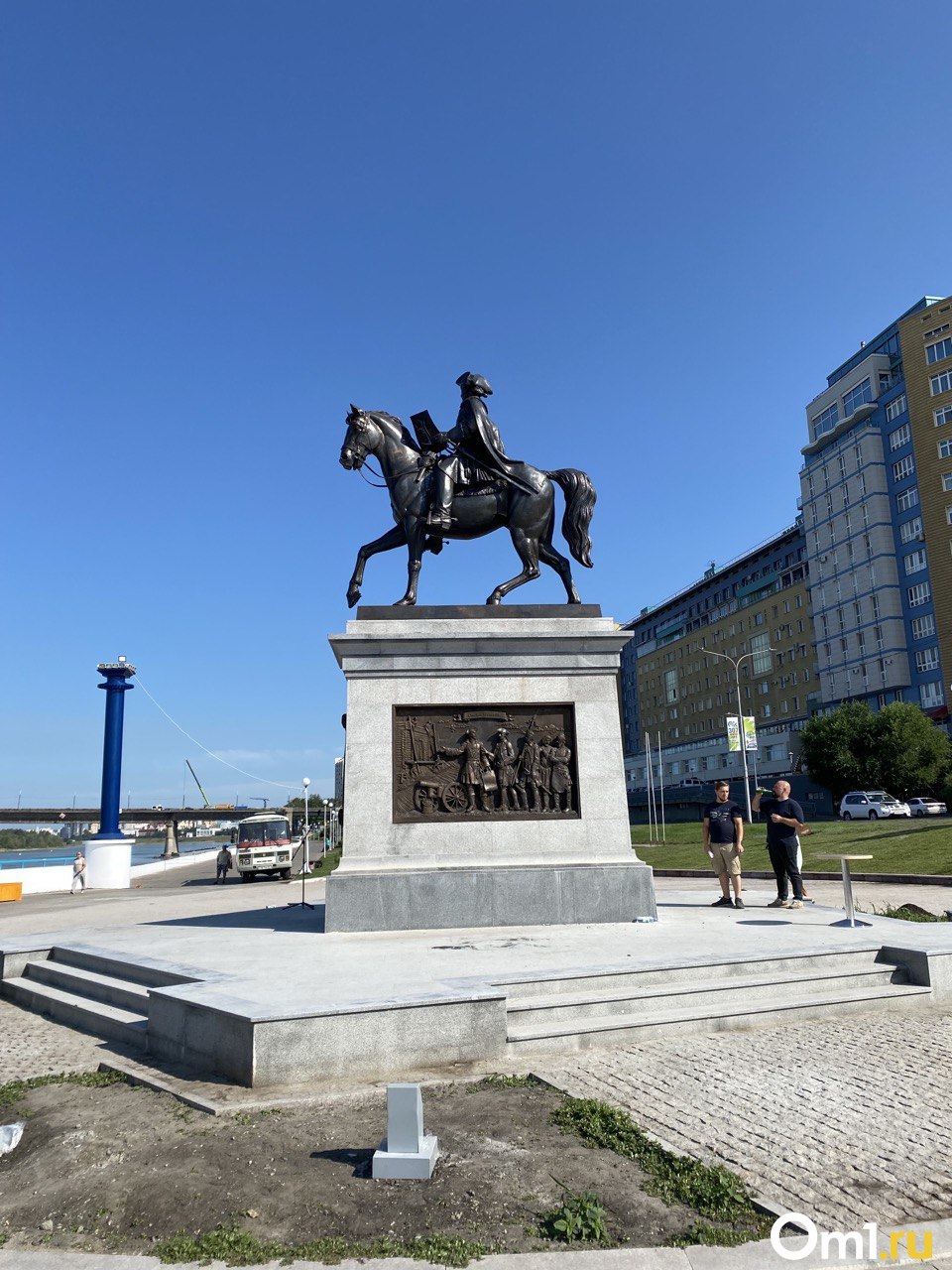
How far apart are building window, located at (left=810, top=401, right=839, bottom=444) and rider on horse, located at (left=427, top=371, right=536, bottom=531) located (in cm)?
7264

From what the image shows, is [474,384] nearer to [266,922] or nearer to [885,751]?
[266,922]

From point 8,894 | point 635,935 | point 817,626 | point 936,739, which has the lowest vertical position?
point 8,894

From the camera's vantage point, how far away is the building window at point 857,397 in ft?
243

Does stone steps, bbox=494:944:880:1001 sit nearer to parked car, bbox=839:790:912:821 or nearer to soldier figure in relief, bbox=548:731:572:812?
soldier figure in relief, bbox=548:731:572:812

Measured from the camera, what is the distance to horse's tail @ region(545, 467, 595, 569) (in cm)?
1459

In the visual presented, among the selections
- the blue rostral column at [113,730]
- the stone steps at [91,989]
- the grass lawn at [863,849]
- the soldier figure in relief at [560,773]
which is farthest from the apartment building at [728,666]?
the stone steps at [91,989]

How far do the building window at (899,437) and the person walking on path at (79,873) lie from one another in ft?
221

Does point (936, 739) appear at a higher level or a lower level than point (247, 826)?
higher

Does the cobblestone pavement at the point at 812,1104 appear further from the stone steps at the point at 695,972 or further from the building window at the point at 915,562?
the building window at the point at 915,562

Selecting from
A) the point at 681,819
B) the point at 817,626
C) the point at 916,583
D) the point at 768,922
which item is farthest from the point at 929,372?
the point at 768,922

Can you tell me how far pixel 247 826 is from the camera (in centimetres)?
4534

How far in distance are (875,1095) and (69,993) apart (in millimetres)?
8242

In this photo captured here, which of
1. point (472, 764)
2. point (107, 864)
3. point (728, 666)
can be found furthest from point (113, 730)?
point (728, 666)

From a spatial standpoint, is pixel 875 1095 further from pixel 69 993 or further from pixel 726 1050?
pixel 69 993
